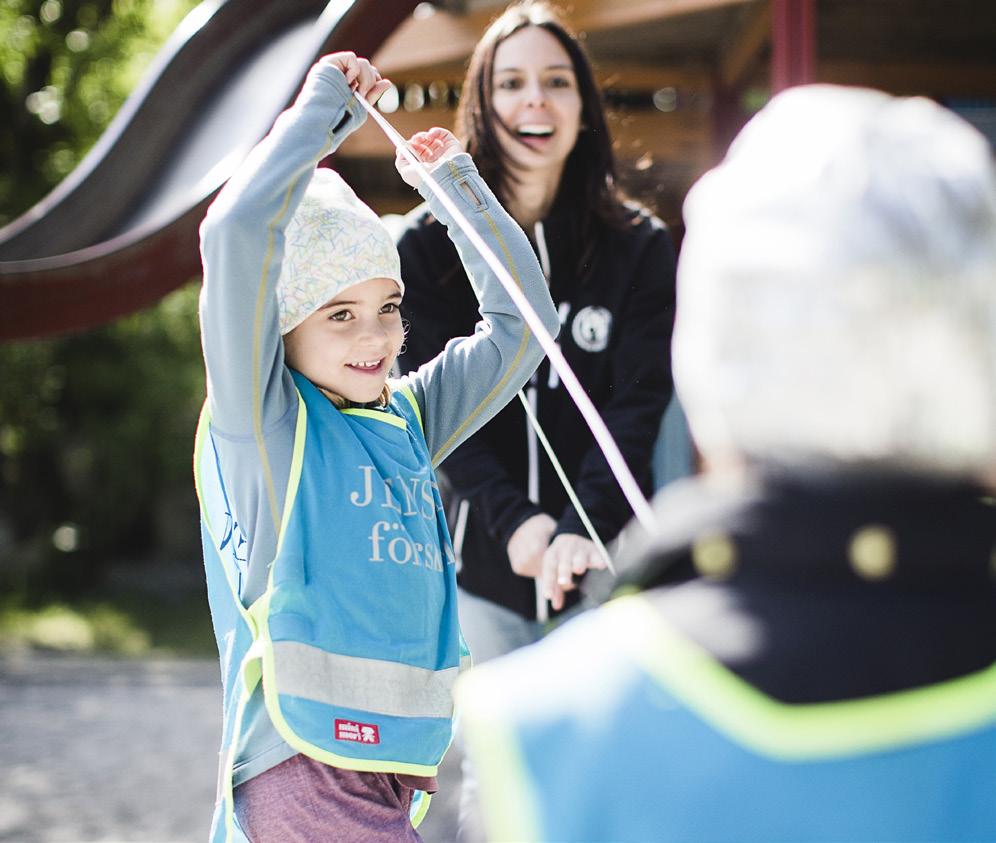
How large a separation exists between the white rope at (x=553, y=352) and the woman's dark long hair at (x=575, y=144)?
528 millimetres

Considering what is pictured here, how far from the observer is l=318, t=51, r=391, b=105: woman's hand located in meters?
1.71

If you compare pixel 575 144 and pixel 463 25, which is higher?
pixel 463 25

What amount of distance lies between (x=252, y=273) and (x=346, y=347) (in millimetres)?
227

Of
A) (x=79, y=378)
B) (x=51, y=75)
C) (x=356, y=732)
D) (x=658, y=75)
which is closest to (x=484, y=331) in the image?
(x=356, y=732)

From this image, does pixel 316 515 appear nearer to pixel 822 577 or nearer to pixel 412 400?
pixel 412 400

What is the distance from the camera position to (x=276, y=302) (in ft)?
5.12

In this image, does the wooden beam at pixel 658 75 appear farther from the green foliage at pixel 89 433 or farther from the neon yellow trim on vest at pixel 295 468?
the neon yellow trim on vest at pixel 295 468

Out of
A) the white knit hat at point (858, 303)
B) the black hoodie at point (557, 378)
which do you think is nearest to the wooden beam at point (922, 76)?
the black hoodie at point (557, 378)

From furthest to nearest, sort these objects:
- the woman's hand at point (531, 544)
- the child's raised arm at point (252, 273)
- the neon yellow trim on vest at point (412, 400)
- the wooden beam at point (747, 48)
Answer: the wooden beam at point (747, 48), the woman's hand at point (531, 544), the neon yellow trim on vest at point (412, 400), the child's raised arm at point (252, 273)

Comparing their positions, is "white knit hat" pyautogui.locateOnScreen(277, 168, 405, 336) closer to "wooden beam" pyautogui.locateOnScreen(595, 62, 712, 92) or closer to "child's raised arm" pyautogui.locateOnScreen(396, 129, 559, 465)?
"child's raised arm" pyautogui.locateOnScreen(396, 129, 559, 465)

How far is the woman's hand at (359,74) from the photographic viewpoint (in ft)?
5.59

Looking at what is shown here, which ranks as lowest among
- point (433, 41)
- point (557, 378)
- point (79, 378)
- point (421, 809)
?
point (79, 378)

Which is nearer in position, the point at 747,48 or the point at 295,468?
the point at 295,468

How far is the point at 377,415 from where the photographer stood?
1.70m
